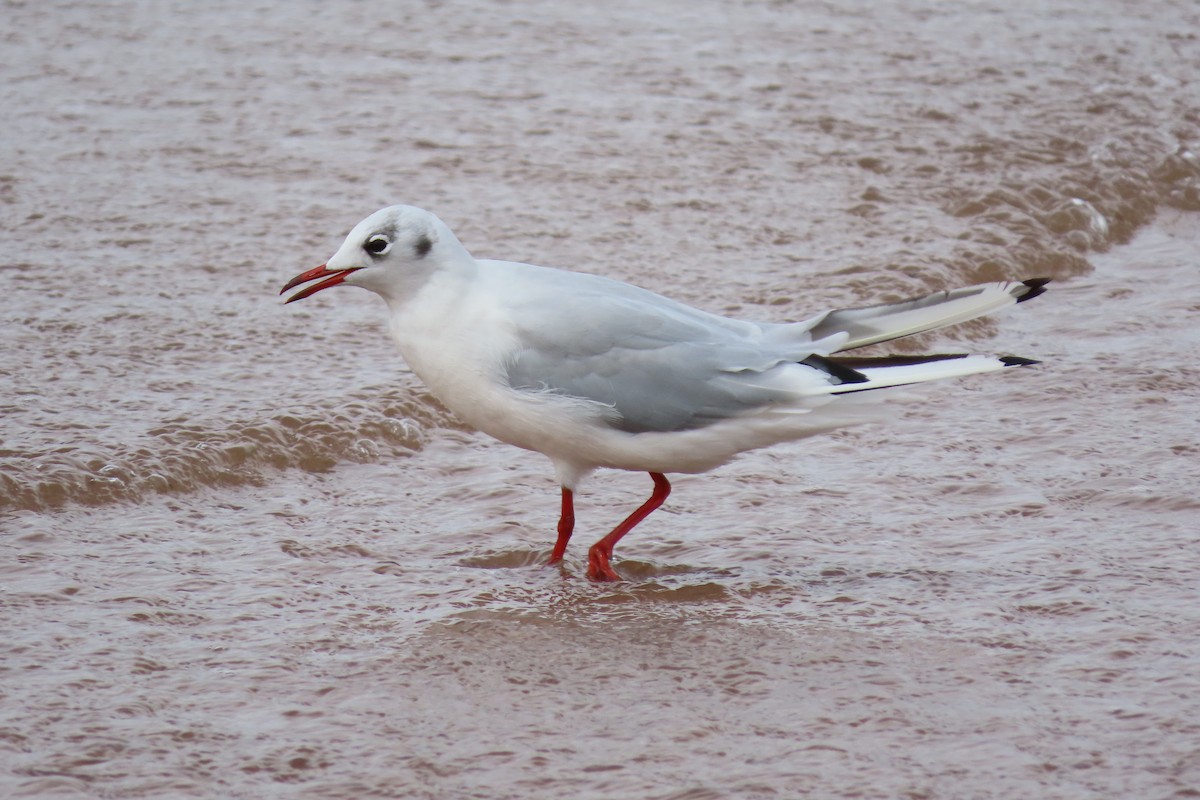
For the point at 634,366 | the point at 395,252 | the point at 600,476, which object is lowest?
the point at 600,476

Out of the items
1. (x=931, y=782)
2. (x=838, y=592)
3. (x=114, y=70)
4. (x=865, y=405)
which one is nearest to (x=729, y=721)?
(x=931, y=782)

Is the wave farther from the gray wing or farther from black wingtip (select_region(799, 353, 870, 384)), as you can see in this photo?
black wingtip (select_region(799, 353, 870, 384))

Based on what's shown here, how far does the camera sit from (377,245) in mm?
4090

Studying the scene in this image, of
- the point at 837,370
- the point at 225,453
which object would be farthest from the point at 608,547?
the point at 225,453

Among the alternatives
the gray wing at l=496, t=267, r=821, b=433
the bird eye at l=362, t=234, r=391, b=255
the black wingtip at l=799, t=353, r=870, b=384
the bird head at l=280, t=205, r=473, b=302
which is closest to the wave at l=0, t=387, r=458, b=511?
the bird head at l=280, t=205, r=473, b=302

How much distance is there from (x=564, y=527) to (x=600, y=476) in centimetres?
74

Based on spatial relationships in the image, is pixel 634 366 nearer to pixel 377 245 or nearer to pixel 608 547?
pixel 608 547

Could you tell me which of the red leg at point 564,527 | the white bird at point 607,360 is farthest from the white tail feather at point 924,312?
the red leg at point 564,527

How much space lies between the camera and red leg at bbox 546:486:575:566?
423cm

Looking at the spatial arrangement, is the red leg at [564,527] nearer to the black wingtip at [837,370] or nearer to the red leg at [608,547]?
the red leg at [608,547]

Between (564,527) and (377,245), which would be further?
(564,527)

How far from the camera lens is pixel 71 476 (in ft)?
15.0

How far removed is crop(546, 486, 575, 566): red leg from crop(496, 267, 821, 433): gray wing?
1.10ft

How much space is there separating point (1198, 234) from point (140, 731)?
17.2 feet
